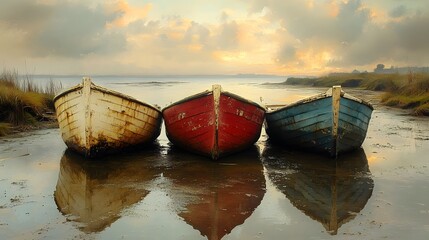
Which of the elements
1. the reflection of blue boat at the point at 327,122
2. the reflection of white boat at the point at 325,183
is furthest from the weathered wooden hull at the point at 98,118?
the reflection of blue boat at the point at 327,122

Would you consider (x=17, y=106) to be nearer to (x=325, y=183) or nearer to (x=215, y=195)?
(x=215, y=195)

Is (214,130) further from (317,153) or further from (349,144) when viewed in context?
(349,144)

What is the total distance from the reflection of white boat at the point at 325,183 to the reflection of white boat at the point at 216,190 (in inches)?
18.8

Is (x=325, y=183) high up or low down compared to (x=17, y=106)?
down

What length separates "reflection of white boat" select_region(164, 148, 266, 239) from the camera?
511 cm

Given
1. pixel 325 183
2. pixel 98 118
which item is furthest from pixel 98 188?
pixel 325 183

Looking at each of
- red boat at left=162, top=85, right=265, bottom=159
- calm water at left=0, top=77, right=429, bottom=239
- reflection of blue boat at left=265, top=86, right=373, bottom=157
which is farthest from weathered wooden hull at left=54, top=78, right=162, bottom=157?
reflection of blue boat at left=265, top=86, right=373, bottom=157

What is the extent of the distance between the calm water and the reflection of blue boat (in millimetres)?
344

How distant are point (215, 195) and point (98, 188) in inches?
79.9

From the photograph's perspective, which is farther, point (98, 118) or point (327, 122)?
point (327, 122)

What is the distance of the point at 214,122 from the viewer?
817 cm

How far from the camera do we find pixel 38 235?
4.60 metres

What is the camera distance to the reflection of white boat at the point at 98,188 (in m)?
5.30

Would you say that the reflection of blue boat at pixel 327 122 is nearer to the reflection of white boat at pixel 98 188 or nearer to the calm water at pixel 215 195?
the calm water at pixel 215 195
